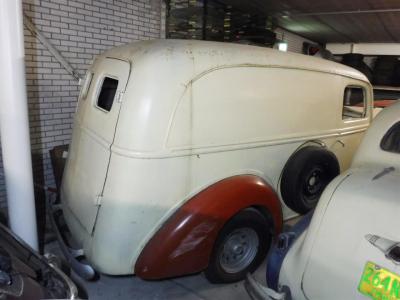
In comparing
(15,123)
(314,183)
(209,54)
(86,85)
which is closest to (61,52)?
(86,85)

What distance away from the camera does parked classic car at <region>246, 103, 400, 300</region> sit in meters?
1.89

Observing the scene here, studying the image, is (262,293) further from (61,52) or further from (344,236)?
(61,52)

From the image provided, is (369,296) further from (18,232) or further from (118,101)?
(18,232)

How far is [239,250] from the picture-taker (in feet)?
10.8

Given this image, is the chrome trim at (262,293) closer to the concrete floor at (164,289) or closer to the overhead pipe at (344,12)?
the concrete floor at (164,289)

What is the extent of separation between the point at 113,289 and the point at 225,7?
6770mm

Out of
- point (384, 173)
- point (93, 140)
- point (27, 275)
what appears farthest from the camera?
point (93, 140)

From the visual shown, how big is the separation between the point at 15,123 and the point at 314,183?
302 cm

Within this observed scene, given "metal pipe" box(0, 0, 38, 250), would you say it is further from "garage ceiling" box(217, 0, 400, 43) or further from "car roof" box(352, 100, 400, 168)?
"garage ceiling" box(217, 0, 400, 43)

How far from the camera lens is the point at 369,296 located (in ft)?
6.21

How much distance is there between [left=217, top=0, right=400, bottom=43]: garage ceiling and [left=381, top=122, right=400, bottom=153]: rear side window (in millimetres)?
5311

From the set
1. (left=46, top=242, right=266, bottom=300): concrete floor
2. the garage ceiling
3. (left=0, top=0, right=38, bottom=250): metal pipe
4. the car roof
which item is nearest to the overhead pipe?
the garage ceiling

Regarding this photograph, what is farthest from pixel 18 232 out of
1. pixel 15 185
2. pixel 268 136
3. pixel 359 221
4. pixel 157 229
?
pixel 359 221

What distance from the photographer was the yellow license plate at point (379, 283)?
1809 mm
